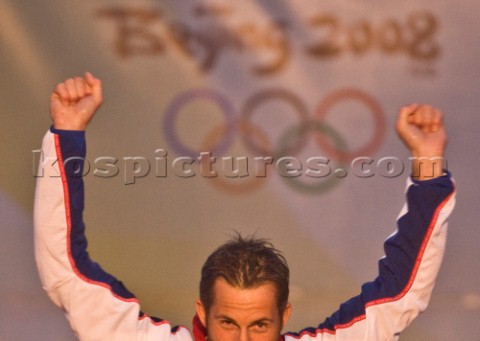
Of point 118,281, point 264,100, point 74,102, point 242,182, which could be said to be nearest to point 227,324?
point 118,281

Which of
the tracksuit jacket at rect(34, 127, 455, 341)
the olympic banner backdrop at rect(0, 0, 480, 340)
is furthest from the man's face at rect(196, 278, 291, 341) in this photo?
the olympic banner backdrop at rect(0, 0, 480, 340)

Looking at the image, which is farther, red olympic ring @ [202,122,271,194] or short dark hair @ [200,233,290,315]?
red olympic ring @ [202,122,271,194]

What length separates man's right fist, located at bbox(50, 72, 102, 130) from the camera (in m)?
2.11

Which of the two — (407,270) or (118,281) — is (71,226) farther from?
(407,270)

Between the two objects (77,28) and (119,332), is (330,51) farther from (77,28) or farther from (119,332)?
(119,332)

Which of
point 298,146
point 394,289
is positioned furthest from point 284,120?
point 394,289

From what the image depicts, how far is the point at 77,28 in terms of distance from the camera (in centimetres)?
376

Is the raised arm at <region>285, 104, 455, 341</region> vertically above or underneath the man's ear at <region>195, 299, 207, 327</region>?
above

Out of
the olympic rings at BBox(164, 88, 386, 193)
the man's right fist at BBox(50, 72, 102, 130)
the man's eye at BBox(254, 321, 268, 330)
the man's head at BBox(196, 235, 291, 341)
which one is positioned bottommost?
the man's eye at BBox(254, 321, 268, 330)

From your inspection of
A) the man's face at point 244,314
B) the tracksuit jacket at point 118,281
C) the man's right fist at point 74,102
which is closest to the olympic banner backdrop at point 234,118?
the tracksuit jacket at point 118,281

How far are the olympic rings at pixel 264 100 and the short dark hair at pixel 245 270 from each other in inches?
56.6

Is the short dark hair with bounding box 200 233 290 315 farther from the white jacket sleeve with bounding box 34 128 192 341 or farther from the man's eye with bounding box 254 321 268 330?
the white jacket sleeve with bounding box 34 128 192 341

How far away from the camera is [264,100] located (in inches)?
148

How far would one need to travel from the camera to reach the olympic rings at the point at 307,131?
12.3 ft
